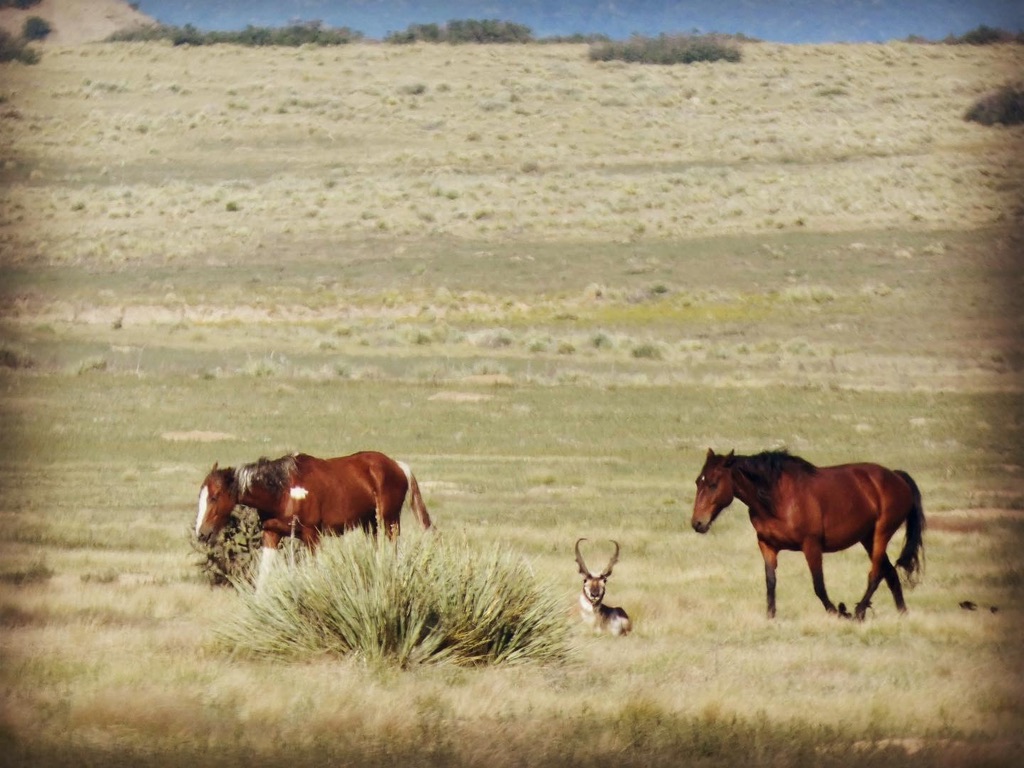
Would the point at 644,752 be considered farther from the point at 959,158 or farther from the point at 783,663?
the point at 959,158

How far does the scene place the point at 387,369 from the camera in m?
38.5

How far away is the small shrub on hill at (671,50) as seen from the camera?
290 ft

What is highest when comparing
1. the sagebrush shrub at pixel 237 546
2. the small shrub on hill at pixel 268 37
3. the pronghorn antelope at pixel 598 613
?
the small shrub on hill at pixel 268 37

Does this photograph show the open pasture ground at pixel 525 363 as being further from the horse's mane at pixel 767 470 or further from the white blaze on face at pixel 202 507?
the horse's mane at pixel 767 470

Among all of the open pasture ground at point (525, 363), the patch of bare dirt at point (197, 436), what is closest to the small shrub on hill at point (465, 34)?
the open pasture ground at point (525, 363)

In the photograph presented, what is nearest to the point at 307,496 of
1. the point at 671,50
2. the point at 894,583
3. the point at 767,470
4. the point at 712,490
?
the point at 712,490

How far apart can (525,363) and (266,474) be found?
92.0 feet

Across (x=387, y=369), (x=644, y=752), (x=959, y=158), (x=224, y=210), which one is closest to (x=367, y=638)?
(x=644, y=752)

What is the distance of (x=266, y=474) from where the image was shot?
12.1 meters

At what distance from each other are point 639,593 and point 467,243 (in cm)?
4463

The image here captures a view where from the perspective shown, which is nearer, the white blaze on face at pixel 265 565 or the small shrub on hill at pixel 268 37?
the white blaze on face at pixel 265 565

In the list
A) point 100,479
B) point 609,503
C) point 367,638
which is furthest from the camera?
point 100,479

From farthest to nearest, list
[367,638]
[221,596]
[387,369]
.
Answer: [387,369] < [221,596] < [367,638]

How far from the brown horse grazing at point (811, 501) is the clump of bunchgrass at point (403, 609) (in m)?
1.79
